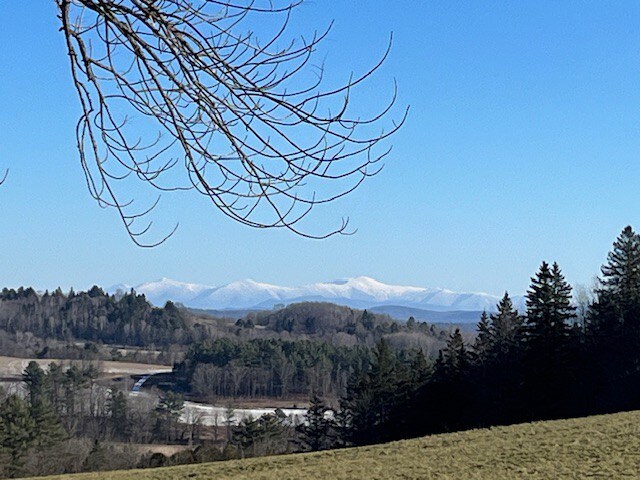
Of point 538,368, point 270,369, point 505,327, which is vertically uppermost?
point 505,327

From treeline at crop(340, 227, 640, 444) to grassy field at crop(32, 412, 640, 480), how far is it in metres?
8.46

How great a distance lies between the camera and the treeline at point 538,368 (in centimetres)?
2541

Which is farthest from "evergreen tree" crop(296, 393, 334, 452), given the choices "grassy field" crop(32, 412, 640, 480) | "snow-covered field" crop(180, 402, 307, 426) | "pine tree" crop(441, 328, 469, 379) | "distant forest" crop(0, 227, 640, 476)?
A: "grassy field" crop(32, 412, 640, 480)

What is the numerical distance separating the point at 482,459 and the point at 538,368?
14.3 m

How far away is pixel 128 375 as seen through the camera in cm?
8344

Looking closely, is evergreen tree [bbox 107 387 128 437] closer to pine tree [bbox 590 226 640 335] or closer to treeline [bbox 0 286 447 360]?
pine tree [bbox 590 226 640 335]

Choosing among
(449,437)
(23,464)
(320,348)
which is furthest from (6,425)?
(320,348)

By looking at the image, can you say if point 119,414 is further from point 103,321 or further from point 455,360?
point 103,321

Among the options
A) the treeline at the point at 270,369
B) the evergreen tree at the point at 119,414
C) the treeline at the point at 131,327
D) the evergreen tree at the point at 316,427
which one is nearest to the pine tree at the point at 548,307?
the evergreen tree at the point at 316,427

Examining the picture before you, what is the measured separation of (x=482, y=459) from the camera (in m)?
12.4

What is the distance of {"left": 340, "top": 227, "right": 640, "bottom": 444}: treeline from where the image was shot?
25.4 m

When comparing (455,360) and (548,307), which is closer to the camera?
(548,307)

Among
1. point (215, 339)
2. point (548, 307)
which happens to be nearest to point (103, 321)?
point (215, 339)

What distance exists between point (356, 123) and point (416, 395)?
29.1 meters
